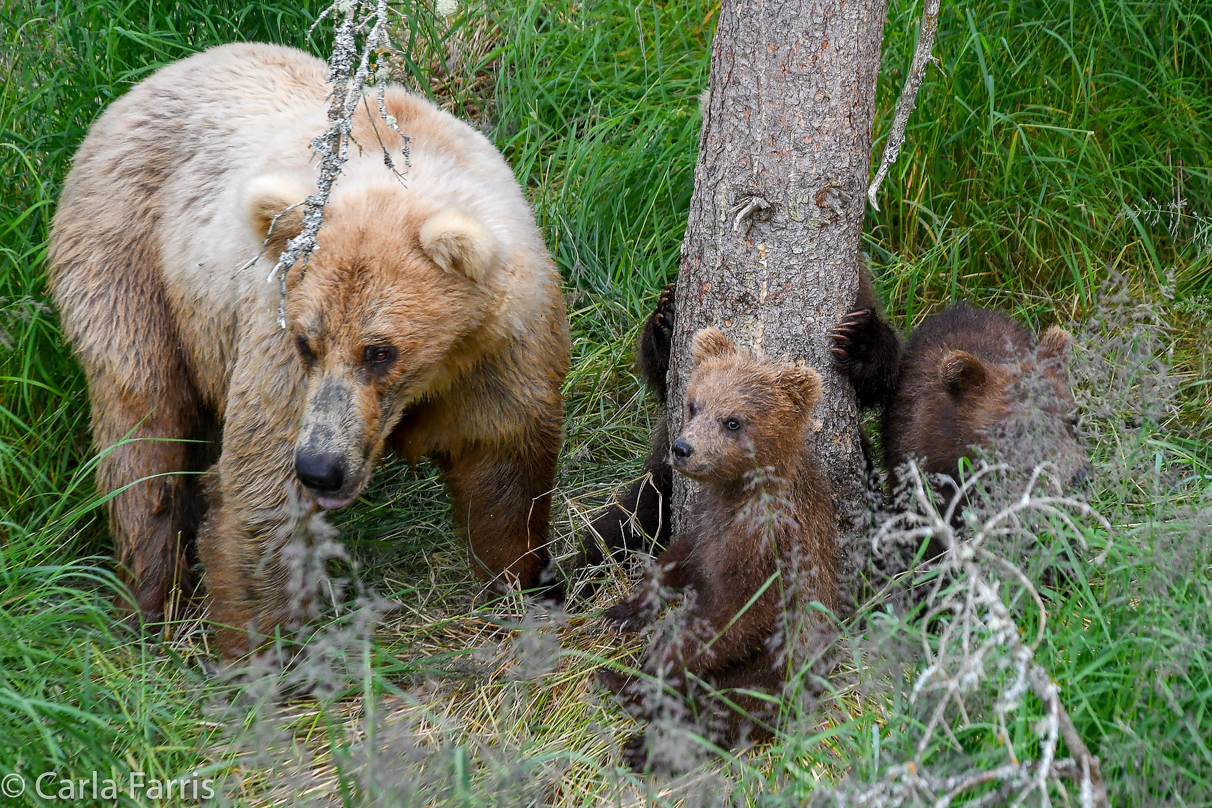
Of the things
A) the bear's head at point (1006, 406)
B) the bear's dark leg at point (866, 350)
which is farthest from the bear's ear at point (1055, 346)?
the bear's dark leg at point (866, 350)

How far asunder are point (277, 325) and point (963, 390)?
2.40 m

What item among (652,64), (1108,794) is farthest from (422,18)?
(1108,794)

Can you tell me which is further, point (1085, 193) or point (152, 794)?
point (1085, 193)

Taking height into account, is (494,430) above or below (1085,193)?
below

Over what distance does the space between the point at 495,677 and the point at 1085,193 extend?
3.53 metres

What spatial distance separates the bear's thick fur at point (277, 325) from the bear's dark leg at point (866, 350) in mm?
1035

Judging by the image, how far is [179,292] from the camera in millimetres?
4164

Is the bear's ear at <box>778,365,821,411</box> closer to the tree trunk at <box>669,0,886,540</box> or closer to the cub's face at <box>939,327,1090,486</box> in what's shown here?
the tree trunk at <box>669,0,886,540</box>

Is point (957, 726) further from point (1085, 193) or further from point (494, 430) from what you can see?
point (1085, 193)

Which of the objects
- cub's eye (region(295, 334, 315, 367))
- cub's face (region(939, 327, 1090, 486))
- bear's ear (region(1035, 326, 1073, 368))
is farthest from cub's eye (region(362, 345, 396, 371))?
bear's ear (region(1035, 326, 1073, 368))

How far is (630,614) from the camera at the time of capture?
3709 mm

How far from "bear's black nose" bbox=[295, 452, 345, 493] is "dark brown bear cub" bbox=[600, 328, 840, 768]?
1.00 m

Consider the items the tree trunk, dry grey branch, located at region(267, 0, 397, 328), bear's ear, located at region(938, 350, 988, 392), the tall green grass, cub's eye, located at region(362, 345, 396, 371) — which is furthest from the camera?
the tall green grass

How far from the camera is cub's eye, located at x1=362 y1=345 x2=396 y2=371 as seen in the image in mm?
3338
